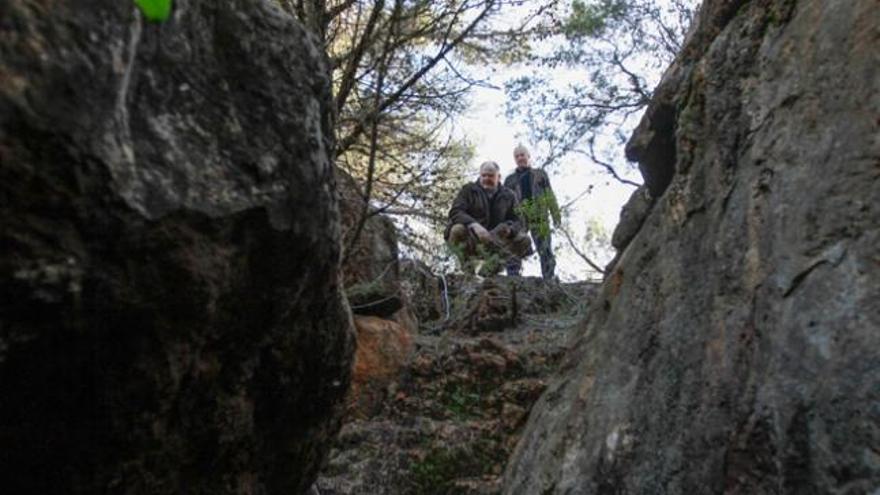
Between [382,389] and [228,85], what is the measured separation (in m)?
4.15

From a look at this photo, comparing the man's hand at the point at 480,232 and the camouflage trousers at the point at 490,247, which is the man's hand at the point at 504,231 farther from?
the man's hand at the point at 480,232

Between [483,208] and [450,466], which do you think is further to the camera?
[483,208]

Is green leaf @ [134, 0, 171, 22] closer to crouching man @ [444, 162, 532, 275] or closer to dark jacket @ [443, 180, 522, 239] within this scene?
crouching man @ [444, 162, 532, 275]

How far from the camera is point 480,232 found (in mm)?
8914

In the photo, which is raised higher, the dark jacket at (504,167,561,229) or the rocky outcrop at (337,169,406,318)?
the dark jacket at (504,167,561,229)

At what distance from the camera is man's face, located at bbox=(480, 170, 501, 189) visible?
959 cm

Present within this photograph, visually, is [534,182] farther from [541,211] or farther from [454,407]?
[454,407]

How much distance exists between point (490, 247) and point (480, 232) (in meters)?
0.24

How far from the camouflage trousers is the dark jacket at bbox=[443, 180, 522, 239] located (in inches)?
3.7

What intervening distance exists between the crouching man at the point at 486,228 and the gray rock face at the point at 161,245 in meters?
5.26

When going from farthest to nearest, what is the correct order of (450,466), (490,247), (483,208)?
(483,208) → (490,247) → (450,466)

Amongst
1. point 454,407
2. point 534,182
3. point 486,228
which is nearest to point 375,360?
point 454,407

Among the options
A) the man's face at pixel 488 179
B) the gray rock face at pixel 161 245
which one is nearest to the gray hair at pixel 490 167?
the man's face at pixel 488 179

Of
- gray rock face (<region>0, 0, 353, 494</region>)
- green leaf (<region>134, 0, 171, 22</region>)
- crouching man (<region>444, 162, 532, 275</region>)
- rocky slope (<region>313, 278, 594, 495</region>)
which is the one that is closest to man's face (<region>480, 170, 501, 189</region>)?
crouching man (<region>444, 162, 532, 275</region>)
